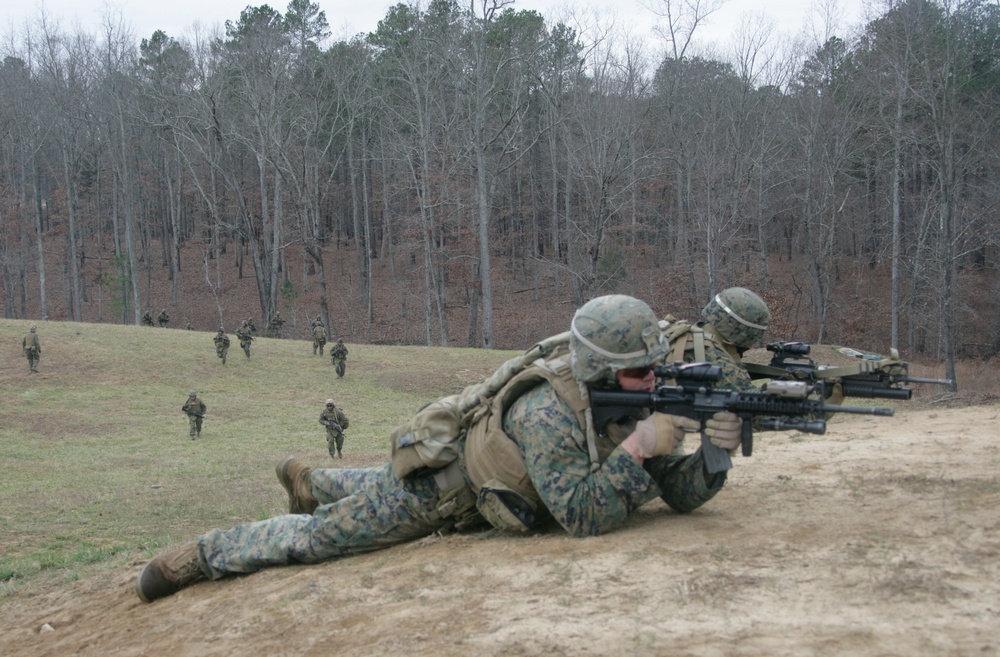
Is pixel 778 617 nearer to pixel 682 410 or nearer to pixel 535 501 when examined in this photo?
pixel 682 410

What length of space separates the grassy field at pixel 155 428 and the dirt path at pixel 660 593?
9.30 feet

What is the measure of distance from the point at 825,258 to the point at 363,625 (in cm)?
3956

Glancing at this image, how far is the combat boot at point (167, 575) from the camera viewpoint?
4957 millimetres

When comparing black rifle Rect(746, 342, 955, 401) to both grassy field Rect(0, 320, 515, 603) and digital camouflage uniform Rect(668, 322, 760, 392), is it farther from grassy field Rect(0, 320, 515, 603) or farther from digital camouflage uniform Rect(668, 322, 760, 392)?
grassy field Rect(0, 320, 515, 603)

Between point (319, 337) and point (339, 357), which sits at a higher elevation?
point (319, 337)

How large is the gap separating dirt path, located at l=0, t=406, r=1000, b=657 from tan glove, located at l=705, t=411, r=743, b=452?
1.66ft

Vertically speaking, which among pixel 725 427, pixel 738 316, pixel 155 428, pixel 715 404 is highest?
pixel 738 316

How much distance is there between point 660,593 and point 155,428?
16946 millimetres

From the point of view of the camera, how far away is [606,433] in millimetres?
4297

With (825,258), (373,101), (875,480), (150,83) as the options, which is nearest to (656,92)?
(825,258)

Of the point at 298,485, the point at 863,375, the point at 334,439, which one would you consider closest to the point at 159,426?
the point at 334,439

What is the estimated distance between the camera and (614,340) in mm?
4027

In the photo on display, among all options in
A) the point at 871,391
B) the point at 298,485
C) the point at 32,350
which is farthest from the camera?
the point at 32,350

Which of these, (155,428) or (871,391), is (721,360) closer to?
(871,391)
